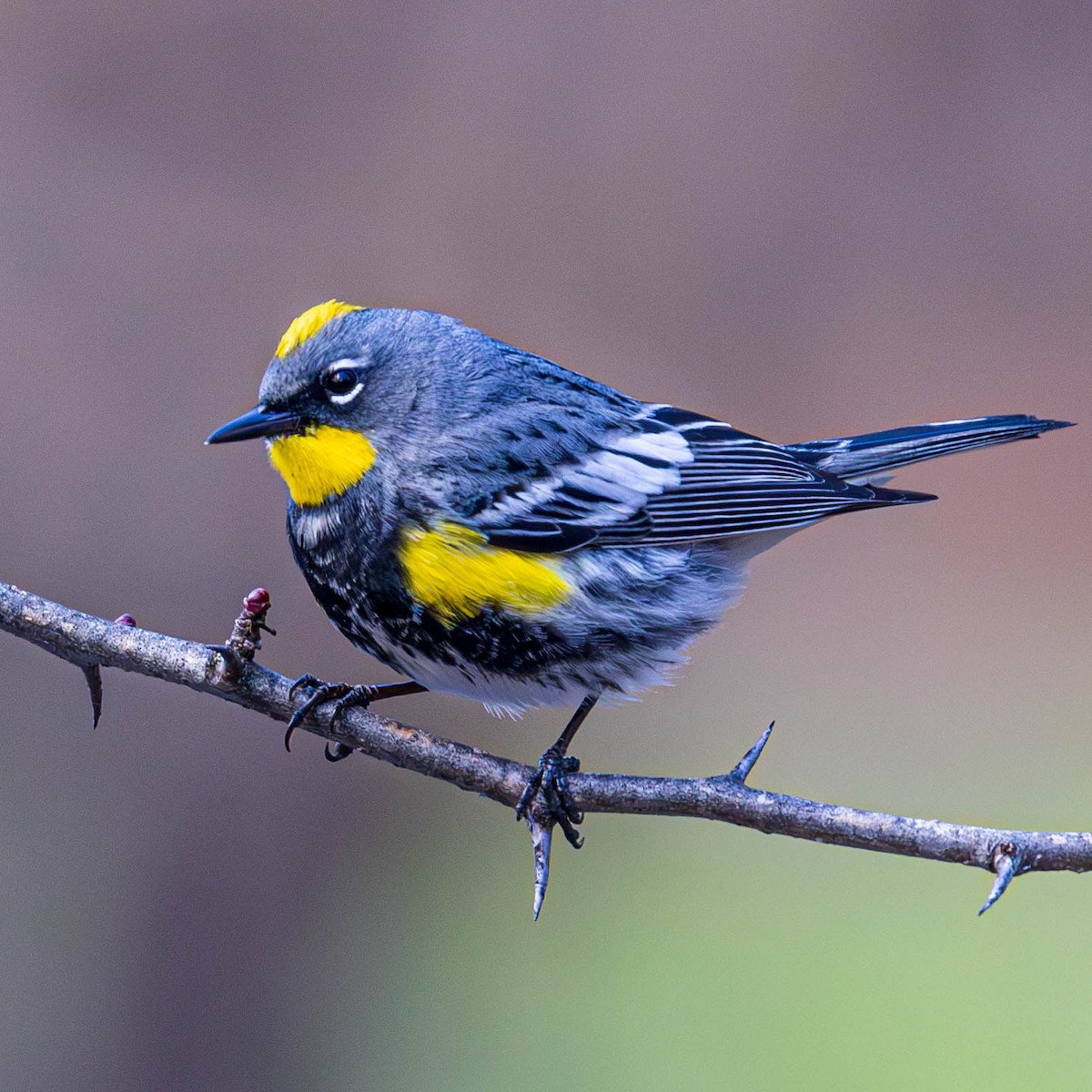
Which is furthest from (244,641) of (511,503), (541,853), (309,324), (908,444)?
(908,444)

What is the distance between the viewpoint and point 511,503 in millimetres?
4086

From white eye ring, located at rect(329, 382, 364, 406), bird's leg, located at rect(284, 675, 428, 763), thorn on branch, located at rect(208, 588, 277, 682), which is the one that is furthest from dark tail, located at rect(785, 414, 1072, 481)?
thorn on branch, located at rect(208, 588, 277, 682)

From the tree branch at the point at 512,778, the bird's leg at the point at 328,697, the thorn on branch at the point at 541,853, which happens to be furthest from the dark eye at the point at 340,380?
the thorn on branch at the point at 541,853

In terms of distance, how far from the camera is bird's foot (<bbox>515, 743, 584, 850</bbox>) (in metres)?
3.56

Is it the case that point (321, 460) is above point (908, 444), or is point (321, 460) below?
below

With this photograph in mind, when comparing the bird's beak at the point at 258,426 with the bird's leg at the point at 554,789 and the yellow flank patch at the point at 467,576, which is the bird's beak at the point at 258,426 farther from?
the bird's leg at the point at 554,789

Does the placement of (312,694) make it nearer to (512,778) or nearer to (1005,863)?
(512,778)

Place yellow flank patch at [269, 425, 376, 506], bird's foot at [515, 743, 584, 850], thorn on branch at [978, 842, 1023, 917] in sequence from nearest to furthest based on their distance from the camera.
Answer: thorn on branch at [978, 842, 1023, 917] → bird's foot at [515, 743, 584, 850] → yellow flank patch at [269, 425, 376, 506]

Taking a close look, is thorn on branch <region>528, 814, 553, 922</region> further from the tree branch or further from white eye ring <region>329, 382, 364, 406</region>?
white eye ring <region>329, 382, 364, 406</region>

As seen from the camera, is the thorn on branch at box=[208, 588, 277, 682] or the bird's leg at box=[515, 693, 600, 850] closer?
the thorn on branch at box=[208, 588, 277, 682]

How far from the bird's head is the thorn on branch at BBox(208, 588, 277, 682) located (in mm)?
854

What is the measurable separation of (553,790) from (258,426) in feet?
4.75

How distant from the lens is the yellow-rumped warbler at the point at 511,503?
384cm

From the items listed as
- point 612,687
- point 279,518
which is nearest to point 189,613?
point 279,518
